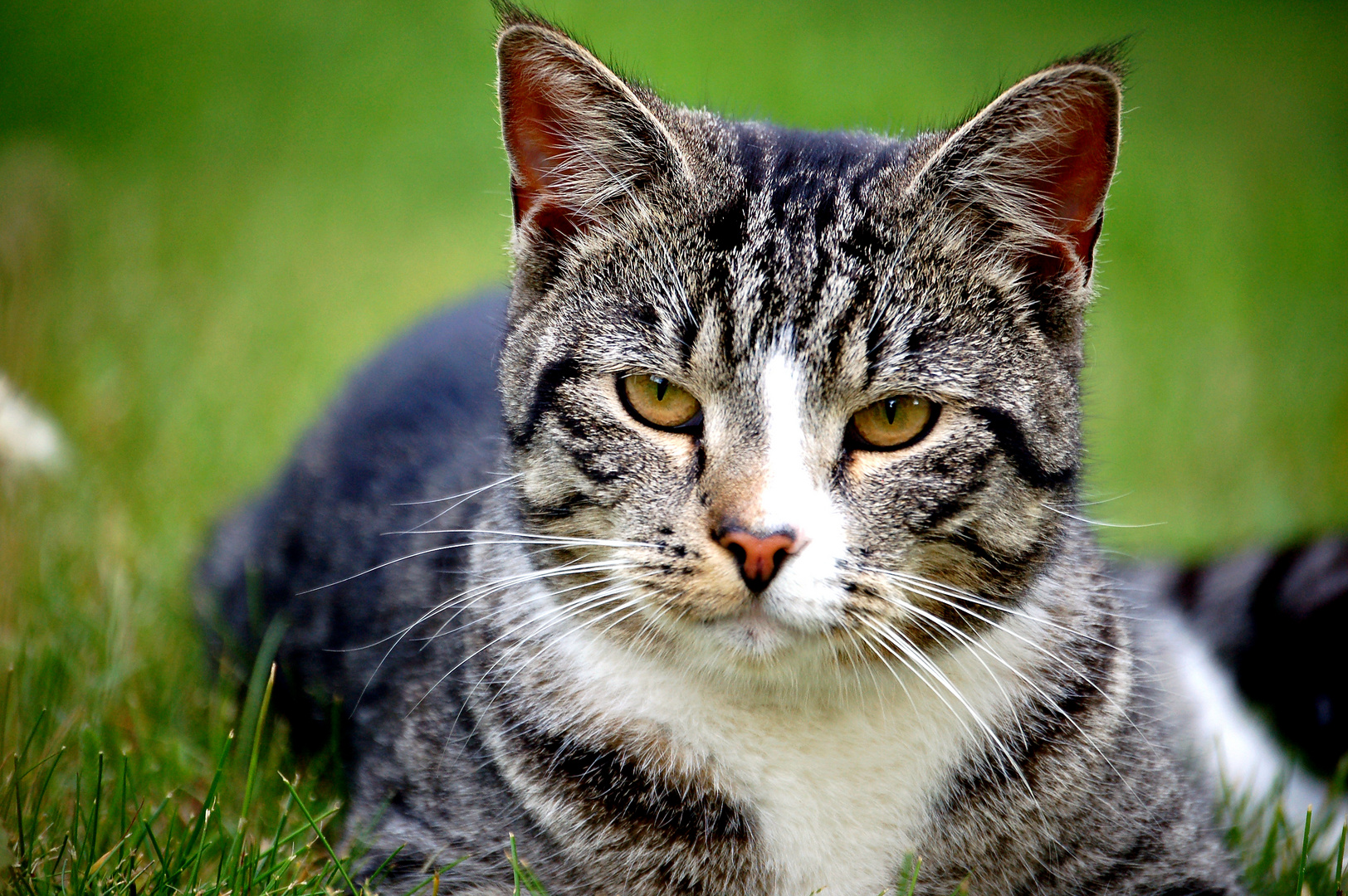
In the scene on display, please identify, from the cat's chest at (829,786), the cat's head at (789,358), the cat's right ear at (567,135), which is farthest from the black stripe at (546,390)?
the cat's chest at (829,786)

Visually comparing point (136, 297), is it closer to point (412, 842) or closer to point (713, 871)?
point (412, 842)

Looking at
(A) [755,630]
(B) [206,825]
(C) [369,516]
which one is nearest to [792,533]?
(A) [755,630]

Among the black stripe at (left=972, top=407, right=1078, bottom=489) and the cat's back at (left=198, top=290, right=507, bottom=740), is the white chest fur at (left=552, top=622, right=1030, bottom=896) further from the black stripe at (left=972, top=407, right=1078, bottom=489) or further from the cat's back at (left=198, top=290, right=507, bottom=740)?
the cat's back at (left=198, top=290, right=507, bottom=740)

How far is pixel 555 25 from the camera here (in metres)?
1.94

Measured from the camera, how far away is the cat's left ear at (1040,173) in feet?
5.93

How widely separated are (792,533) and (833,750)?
0.48 metres

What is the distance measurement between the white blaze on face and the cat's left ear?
46cm

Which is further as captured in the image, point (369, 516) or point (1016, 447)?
point (369, 516)

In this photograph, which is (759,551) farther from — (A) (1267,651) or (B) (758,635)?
(A) (1267,651)

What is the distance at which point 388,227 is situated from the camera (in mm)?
7199

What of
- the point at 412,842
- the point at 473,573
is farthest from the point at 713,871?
the point at 473,573

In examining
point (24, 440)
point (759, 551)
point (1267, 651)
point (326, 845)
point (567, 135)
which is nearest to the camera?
point (759, 551)

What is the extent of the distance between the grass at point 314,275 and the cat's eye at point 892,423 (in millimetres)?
589

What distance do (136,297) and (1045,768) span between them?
4.55m
